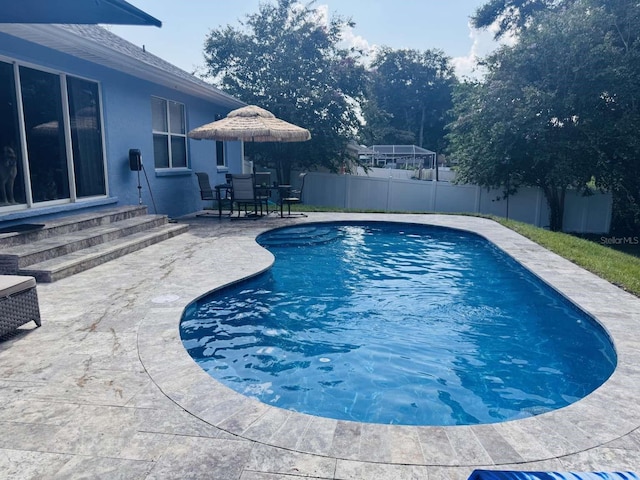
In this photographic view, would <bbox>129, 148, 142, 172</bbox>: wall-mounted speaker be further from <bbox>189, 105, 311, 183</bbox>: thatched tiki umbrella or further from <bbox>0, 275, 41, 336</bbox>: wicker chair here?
<bbox>0, 275, 41, 336</bbox>: wicker chair

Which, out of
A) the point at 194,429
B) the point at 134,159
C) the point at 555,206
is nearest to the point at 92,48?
the point at 134,159

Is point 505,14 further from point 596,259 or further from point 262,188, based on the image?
point 596,259

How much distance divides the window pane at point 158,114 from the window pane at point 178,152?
1.72 feet

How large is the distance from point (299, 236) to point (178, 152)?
4.12 metres

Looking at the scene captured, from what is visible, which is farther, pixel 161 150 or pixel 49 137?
pixel 161 150

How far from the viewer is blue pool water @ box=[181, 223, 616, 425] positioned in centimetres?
345

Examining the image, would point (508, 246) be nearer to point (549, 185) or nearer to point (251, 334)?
point (251, 334)

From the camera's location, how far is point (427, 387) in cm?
363

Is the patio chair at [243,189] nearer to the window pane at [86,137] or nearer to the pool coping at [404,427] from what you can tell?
the window pane at [86,137]

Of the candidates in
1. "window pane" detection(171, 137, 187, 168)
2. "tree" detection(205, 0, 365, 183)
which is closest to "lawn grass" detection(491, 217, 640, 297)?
"window pane" detection(171, 137, 187, 168)

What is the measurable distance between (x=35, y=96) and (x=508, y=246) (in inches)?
318

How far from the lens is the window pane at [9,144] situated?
6.08 metres

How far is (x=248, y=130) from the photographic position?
389 inches

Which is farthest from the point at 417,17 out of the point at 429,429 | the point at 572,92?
the point at 429,429
